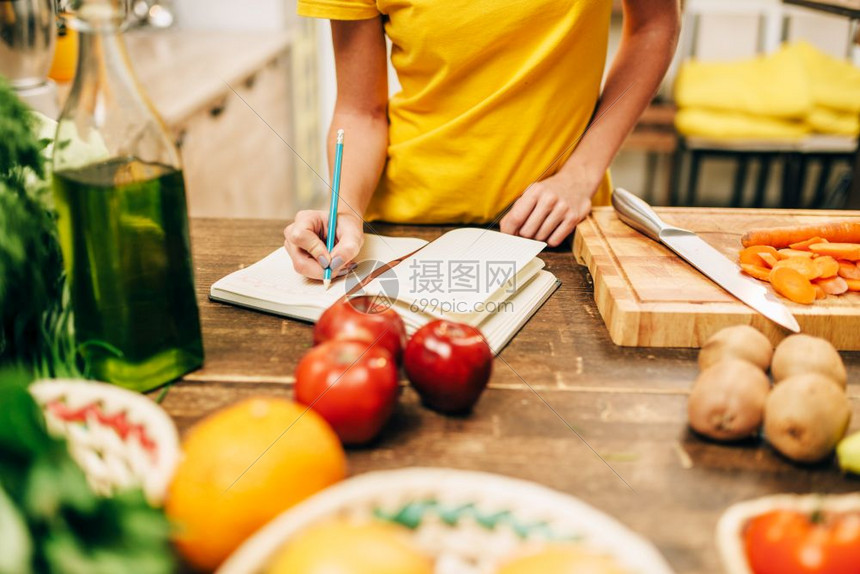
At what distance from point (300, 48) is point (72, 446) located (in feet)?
11.2

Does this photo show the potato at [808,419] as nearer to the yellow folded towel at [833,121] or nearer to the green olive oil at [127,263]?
the green olive oil at [127,263]

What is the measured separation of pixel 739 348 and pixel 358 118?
83cm

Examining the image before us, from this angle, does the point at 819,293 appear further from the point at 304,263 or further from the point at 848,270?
the point at 304,263

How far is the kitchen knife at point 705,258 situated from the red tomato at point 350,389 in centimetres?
50

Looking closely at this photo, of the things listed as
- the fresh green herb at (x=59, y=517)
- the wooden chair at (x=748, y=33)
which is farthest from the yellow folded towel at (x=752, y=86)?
the fresh green herb at (x=59, y=517)

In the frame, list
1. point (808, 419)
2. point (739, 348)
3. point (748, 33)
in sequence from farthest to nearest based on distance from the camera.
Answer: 1. point (748, 33)
2. point (739, 348)
3. point (808, 419)

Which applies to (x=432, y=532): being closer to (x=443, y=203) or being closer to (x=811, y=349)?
(x=811, y=349)

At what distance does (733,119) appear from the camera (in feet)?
10.1

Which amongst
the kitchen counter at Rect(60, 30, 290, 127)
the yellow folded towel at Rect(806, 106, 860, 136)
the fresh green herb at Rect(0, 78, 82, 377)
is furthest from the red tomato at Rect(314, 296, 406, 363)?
the yellow folded towel at Rect(806, 106, 860, 136)

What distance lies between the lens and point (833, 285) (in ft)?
3.19

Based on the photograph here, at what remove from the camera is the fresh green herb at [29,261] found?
2.23 ft

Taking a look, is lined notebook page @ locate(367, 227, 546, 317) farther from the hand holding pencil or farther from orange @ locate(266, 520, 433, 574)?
orange @ locate(266, 520, 433, 574)

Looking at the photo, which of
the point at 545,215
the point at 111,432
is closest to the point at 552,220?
the point at 545,215

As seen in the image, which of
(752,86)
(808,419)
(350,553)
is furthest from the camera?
(752,86)
